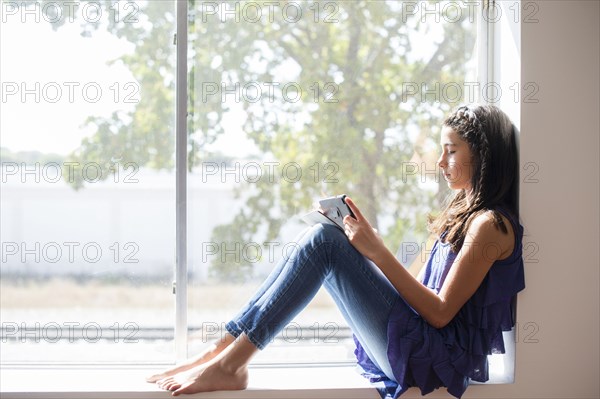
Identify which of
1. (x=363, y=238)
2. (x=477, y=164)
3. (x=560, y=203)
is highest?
(x=477, y=164)

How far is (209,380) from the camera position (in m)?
2.01

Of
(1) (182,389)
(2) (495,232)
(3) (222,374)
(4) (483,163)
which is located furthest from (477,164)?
(1) (182,389)

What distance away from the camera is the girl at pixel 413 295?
1976 mm

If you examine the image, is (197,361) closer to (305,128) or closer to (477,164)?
(305,128)

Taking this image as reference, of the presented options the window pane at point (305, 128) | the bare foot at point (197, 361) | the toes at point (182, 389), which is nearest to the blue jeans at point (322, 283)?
the bare foot at point (197, 361)

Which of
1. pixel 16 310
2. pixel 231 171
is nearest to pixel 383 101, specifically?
pixel 231 171

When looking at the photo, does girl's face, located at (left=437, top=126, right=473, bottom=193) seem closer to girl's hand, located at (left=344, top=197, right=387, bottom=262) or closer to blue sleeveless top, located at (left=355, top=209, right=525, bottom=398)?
blue sleeveless top, located at (left=355, top=209, right=525, bottom=398)

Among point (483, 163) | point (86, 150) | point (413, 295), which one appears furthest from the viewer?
point (86, 150)

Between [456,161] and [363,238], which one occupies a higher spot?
[456,161]

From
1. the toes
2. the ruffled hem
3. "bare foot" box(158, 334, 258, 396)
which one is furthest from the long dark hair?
the toes

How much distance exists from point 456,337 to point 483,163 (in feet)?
1.75

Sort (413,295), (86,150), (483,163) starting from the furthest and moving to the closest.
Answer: (86,150) < (483,163) < (413,295)

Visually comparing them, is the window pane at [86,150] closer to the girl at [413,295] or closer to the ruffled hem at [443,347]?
the girl at [413,295]

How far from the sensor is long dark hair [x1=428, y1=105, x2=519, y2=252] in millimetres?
2088
